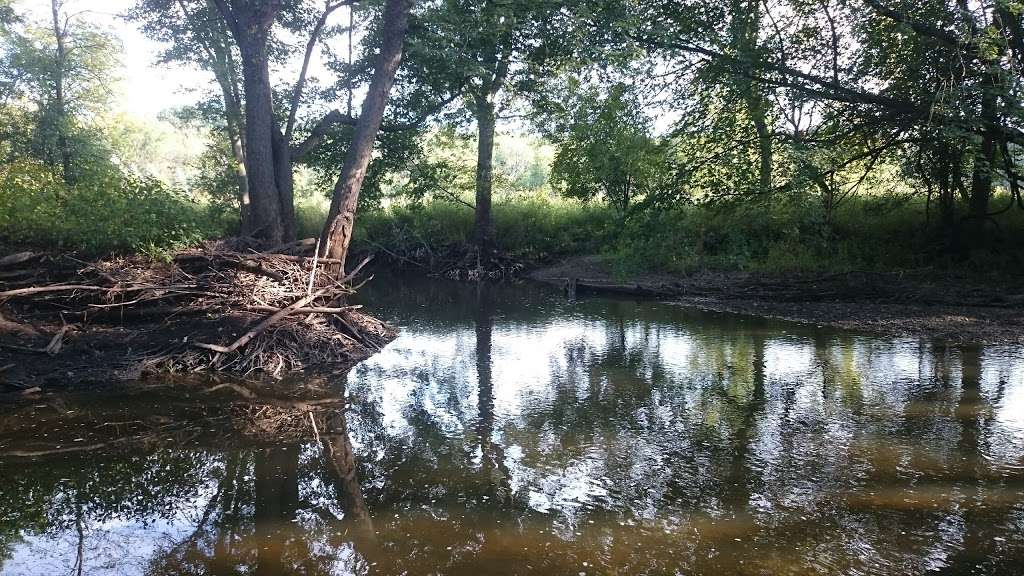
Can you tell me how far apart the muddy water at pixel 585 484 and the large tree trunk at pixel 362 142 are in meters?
3.13

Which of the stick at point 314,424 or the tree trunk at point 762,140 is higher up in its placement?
the tree trunk at point 762,140

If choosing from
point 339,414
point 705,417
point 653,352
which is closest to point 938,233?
point 653,352

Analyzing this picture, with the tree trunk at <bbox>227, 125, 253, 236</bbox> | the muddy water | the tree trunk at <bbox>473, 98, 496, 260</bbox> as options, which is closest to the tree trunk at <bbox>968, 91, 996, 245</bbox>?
the muddy water

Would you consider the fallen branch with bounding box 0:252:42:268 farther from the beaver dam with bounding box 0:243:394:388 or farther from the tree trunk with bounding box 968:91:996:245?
the tree trunk with bounding box 968:91:996:245

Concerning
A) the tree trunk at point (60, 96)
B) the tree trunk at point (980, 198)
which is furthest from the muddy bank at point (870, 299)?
the tree trunk at point (60, 96)

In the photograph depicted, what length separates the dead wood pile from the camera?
6.91 m

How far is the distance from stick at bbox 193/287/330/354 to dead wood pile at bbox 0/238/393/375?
0.01m

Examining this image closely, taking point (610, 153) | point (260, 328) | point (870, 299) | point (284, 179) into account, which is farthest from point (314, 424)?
point (610, 153)

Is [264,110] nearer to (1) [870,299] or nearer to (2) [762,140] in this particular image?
(2) [762,140]

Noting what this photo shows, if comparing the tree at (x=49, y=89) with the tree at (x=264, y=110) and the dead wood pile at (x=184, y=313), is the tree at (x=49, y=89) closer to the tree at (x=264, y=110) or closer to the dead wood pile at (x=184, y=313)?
the tree at (x=264, y=110)

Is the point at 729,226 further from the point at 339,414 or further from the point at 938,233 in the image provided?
the point at 339,414

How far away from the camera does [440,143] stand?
1892 centimetres

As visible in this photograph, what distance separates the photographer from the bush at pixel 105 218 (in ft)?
26.9

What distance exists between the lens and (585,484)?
3967mm
